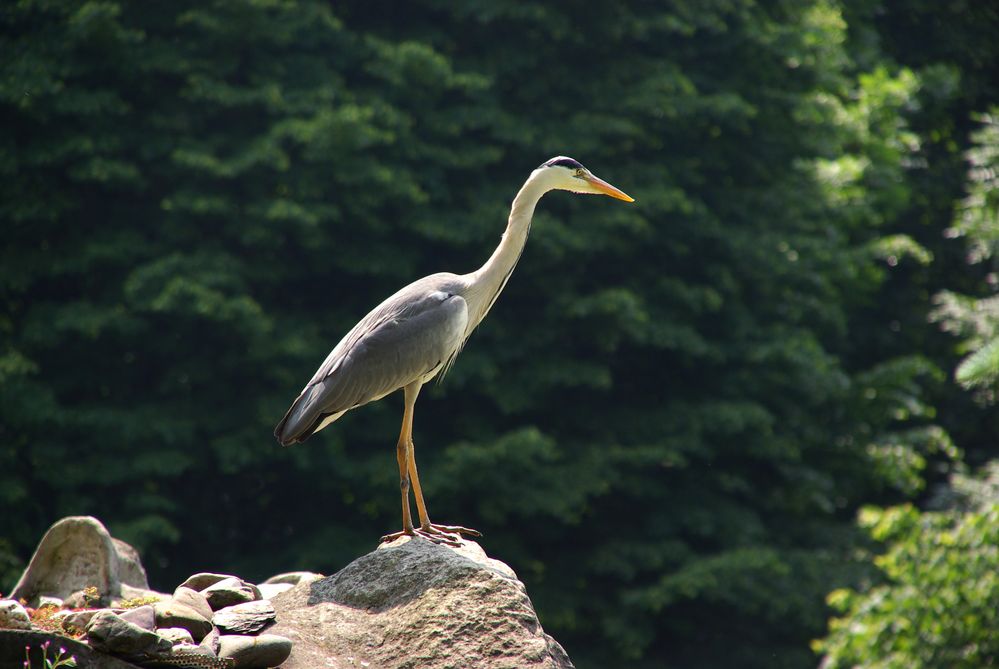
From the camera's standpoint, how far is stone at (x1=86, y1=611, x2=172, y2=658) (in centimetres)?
502

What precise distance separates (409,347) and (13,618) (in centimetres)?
292

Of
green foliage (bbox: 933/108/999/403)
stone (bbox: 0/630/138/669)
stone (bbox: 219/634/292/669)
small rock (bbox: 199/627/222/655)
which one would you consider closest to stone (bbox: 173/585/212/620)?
small rock (bbox: 199/627/222/655)

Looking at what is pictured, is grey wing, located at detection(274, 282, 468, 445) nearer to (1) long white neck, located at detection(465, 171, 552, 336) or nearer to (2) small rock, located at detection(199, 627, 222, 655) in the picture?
(1) long white neck, located at detection(465, 171, 552, 336)

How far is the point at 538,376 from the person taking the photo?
14656 millimetres

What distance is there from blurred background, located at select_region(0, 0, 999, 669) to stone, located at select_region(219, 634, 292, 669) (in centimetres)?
778

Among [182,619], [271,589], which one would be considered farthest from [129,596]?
[182,619]

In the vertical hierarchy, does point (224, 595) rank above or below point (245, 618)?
below

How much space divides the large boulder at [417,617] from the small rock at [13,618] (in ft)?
3.70

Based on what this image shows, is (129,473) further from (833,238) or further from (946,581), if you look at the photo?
(833,238)

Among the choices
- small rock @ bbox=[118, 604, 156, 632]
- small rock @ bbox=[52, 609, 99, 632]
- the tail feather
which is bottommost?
the tail feather

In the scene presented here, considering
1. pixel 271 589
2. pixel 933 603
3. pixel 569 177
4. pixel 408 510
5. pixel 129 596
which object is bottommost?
pixel 933 603

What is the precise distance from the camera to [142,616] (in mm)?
5387

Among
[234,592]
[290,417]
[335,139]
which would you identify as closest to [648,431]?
[335,139]

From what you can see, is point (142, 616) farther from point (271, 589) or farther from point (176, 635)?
point (271, 589)
